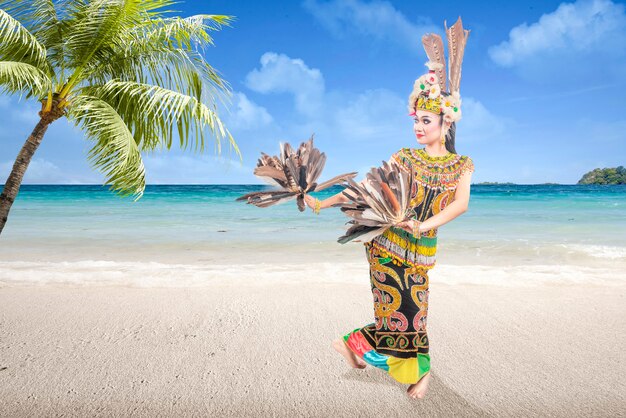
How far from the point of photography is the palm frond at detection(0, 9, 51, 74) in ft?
18.9

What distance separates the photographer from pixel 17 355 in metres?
3.69

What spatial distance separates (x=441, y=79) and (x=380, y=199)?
3.14 ft

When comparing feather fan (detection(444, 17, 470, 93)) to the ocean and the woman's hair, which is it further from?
the ocean

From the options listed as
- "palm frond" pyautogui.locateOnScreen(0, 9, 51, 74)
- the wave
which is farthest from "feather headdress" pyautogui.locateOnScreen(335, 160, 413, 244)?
"palm frond" pyautogui.locateOnScreen(0, 9, 51, 74)

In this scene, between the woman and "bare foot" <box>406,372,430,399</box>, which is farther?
"bare foot" <box>406,372,430,399</box>

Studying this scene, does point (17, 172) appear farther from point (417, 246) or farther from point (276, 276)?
point (417, 246)

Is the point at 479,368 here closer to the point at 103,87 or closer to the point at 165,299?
the point at 165,299

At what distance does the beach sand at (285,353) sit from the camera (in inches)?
112

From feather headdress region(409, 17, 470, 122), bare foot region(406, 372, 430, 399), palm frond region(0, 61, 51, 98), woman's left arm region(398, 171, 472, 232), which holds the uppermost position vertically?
palm frond region(0, 61, 51, 98)

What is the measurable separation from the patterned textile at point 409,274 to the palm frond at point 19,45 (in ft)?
18.1

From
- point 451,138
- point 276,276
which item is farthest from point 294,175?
point 276,276

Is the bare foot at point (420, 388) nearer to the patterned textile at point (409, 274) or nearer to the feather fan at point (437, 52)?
the patterned textile at point (409, 274)

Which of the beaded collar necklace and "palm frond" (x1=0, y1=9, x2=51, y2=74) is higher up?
"palm frond" (x1=0, y1=9, x2=51, y2=74)

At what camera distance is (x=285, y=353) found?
364cm
